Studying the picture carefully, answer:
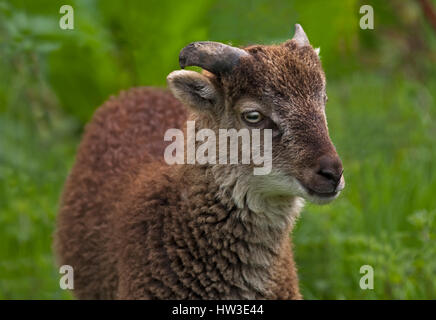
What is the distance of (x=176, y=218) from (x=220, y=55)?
37.8 inches

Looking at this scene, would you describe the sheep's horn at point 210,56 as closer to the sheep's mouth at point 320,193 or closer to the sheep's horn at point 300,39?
the sheep's horn at point 300,39

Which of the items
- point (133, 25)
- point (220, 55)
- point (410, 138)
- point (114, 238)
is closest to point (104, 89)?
point (133, 25)

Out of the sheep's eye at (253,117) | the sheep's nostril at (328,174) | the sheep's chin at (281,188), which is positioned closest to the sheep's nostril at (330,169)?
the sheep's nostril at (328,174)

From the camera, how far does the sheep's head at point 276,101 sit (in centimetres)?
407

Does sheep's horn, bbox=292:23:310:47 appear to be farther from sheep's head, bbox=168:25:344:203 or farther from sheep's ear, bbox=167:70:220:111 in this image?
sheep's ear, bbox=167:70:220:111

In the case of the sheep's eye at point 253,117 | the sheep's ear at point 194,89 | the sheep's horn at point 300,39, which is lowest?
the sheep's eye at point 253,117

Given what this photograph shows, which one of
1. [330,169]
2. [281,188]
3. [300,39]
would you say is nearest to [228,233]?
[281,188]

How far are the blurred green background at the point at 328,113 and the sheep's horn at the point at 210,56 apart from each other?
1683 millimetres

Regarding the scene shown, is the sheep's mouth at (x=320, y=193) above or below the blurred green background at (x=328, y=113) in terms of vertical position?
below

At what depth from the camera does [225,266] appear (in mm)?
4406

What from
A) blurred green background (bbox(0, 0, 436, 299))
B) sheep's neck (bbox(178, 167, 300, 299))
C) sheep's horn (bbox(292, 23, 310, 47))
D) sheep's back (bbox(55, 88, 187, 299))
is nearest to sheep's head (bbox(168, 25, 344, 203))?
sheep's horn (bbox(292, 23, 310, 47))

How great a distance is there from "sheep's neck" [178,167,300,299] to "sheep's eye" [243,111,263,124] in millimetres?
376

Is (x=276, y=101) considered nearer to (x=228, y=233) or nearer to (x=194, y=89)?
(x=194, y=89)
